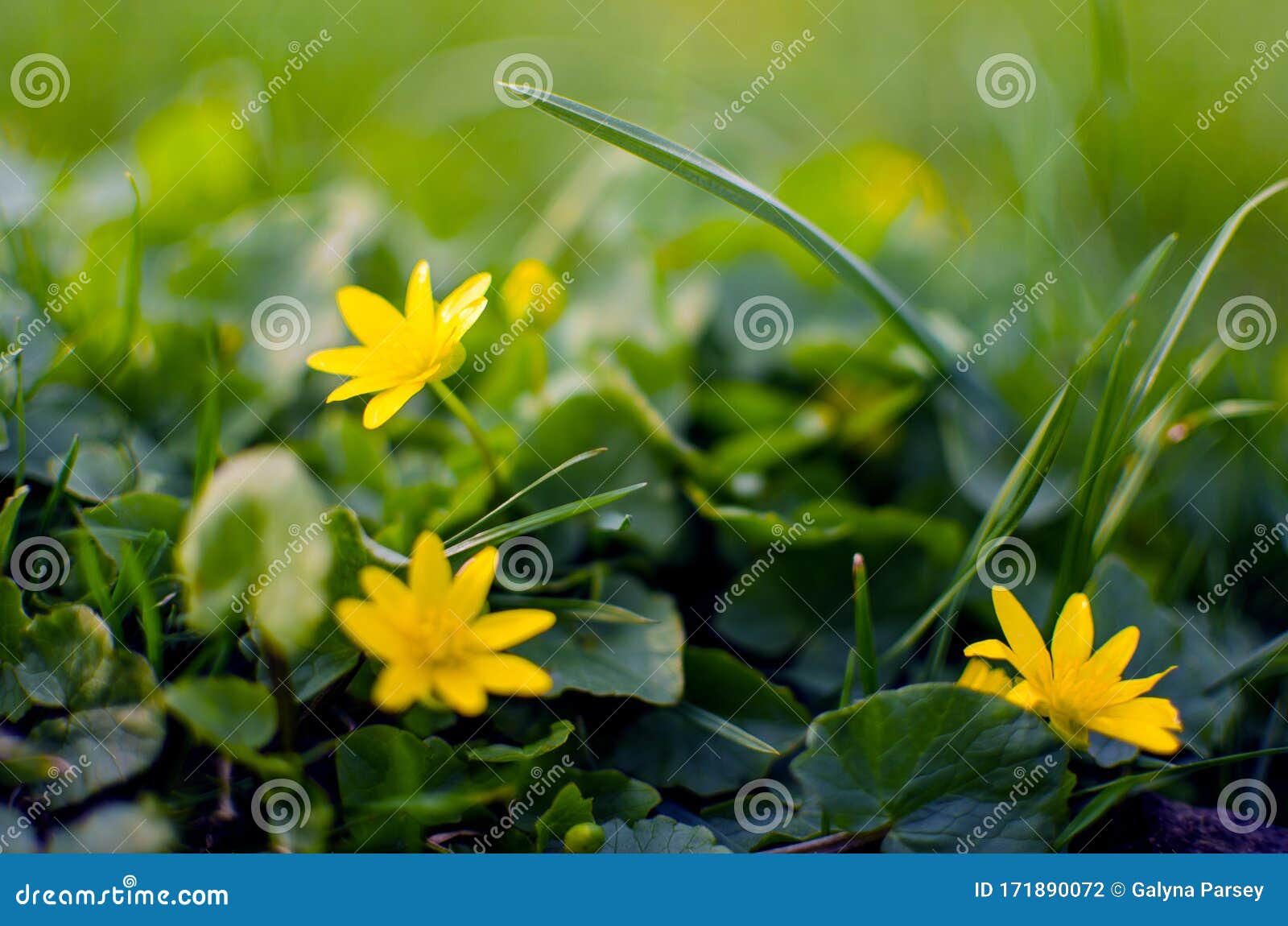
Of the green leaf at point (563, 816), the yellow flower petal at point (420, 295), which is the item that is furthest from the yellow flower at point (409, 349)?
the green leaf at point (563, 816)

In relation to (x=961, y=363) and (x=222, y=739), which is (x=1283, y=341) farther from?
(x=222, y=739)

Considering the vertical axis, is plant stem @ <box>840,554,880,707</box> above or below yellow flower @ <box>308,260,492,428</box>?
below

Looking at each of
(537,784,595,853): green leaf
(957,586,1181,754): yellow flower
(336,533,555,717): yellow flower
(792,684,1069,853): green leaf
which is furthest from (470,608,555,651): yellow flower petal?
(957,586,1181,754): yellow flower

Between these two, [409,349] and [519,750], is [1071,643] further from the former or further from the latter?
[409,349]

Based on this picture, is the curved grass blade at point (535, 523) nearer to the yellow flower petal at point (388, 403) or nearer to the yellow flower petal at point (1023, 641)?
the yellow flower petal at point (388, 403)

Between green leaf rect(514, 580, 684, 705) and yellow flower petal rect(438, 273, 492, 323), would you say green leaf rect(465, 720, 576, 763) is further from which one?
yellow flower petal rect(438, 273, 492, 323)

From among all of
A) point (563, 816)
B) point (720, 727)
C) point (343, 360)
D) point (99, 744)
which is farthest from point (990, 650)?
point (99, 744)

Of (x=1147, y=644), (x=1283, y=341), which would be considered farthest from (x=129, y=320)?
(x=1283, y=341)

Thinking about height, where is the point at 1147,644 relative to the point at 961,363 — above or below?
below
